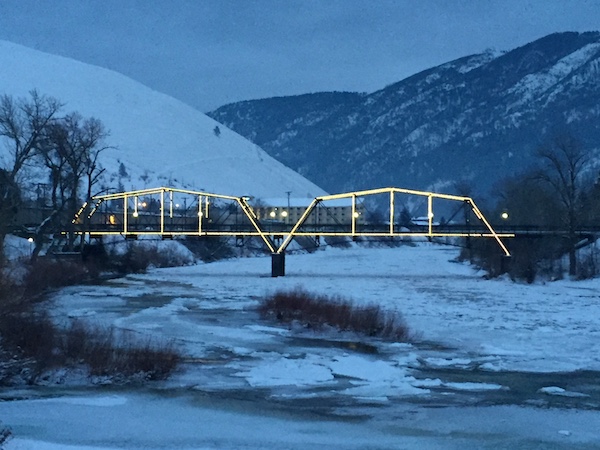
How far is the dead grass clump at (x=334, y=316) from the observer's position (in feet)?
103

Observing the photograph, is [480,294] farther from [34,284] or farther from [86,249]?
[86,249]

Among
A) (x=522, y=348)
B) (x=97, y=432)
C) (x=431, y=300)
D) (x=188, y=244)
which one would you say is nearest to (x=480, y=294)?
(x=431, y=300)

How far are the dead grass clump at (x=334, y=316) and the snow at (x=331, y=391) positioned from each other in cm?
83

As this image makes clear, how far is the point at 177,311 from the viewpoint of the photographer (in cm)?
4128

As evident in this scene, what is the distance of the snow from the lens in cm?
1530

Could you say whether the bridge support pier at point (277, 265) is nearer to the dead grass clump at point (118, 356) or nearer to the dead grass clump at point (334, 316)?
the dead grass clump at point (334, 316)

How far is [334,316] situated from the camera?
34.0m

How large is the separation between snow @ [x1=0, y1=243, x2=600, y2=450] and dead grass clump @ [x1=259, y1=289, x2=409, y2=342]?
83cm

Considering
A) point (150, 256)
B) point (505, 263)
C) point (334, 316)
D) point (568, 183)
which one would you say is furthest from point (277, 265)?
point (334, 316)

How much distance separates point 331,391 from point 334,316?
1402 centimetres

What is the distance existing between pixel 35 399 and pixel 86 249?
67.5m

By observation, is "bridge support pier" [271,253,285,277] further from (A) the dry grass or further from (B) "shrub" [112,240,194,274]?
(A) the dry grass

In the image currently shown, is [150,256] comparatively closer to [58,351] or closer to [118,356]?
[58,351]

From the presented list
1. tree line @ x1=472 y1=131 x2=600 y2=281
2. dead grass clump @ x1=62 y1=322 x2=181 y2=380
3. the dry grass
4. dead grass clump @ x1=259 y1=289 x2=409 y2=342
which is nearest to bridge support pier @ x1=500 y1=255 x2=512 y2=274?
tree line @ x1=472 y1=131 x2=600 y2=281
